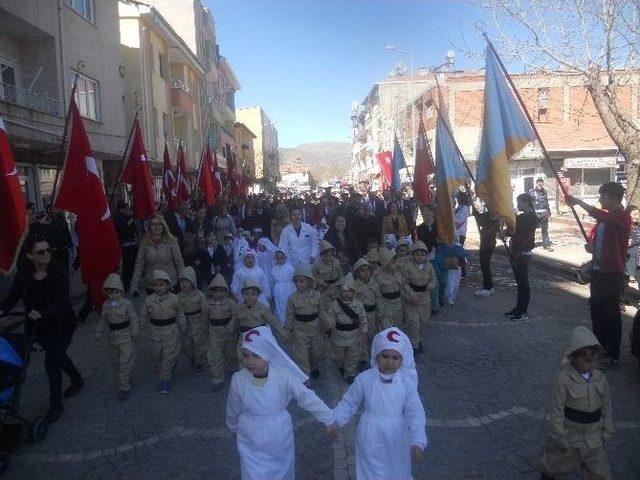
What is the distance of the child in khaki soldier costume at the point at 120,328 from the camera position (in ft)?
18.9

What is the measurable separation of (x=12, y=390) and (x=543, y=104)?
39064 millimetres

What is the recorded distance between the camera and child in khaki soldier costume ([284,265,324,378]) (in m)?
5.95

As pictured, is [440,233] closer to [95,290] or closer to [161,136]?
[95,290]

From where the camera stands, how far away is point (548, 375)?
5902 millimetres

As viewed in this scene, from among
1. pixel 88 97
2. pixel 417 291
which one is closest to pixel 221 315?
pixel 417 291

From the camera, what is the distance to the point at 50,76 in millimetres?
13852

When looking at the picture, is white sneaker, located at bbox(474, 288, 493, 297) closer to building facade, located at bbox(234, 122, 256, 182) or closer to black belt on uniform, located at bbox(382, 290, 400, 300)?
black belt on uniform, located at bbox(382, 290, 400, 300)

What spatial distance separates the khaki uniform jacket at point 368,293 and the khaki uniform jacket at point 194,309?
184 cm

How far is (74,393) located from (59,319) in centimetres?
111

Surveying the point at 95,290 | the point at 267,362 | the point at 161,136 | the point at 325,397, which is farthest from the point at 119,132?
the point at 267,362

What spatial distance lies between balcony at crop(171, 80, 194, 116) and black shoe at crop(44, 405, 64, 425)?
2369 centimetres

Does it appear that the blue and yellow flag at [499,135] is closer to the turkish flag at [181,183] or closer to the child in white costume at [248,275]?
the child in white costume at [248,275]

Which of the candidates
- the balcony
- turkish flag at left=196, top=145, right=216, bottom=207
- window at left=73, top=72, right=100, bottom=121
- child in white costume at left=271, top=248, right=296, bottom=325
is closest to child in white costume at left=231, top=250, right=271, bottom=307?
child in white costume at left=271, top=248, right=296, bottom=325

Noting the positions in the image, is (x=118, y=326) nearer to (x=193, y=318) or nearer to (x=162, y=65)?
(x=193, y=318)
